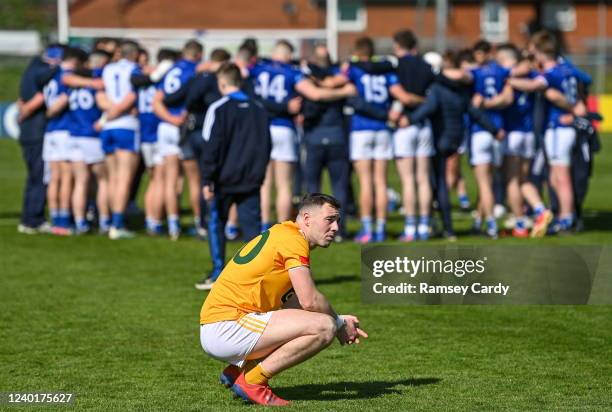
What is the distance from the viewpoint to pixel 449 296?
777 cm

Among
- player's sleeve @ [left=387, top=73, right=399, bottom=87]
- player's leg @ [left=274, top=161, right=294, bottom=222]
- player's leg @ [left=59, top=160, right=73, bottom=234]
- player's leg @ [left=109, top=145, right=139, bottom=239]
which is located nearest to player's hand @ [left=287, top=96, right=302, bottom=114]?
player's leg @ [left=274, top=161, right=294, bottom=222]

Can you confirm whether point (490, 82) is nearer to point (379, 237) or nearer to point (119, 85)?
point (379, 237)

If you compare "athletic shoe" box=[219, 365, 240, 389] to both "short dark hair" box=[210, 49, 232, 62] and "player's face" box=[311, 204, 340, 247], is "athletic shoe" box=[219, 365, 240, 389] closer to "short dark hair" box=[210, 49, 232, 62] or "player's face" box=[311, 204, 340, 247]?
"player's face" box=[311, 204, 340, 247]

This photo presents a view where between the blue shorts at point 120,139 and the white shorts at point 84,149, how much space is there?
172mm

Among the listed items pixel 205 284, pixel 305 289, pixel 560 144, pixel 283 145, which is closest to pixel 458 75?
pixel 560 144

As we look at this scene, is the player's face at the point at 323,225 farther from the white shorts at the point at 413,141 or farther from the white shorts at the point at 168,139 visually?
the white shorts at the point at 168,139

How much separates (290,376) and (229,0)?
163 ft

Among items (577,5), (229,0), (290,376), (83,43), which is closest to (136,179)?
(83,43)

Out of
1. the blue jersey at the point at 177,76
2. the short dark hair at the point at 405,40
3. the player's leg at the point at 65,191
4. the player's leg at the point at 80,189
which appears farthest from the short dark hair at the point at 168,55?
the short dark hair at the point at 405,40

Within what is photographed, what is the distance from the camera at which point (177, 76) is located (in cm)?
1446

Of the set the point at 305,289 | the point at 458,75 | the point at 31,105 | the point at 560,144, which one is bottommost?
the point at 560,144

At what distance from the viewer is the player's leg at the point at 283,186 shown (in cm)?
1444

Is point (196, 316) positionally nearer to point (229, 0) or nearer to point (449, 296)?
point (449, 296)

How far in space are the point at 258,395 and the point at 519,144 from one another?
8.80 m
